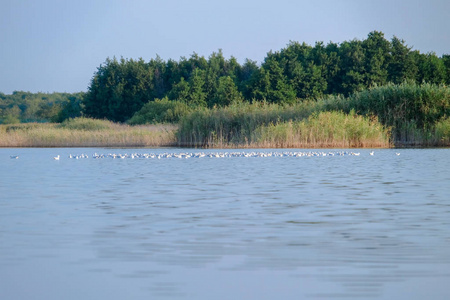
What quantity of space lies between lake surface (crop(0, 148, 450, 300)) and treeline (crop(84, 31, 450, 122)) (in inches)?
1781

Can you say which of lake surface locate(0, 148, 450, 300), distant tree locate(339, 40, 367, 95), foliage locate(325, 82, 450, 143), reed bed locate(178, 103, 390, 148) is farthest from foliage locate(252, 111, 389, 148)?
distant tree locate(339, 40, 367, 95)

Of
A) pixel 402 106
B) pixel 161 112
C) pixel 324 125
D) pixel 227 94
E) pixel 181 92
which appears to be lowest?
pixel 324 125

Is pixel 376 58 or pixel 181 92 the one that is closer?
pixel 376 58

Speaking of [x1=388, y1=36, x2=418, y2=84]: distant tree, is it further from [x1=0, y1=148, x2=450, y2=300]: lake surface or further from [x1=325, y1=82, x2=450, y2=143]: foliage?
[x1=0, y1=148, x2=450, y2=300]: lake surface

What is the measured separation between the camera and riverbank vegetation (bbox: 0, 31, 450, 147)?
1211 inches

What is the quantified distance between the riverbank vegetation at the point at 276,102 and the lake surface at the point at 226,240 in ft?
60.8

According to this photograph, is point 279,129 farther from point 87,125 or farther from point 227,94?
point 227,94

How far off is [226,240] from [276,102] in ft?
168

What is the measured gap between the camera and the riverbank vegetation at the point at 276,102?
30750 mm

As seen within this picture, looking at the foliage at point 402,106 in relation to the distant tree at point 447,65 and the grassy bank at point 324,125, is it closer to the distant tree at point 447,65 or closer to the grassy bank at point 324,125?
the grassy bank at point 324,125

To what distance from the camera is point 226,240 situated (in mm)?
6387

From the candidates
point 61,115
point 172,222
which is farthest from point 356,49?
point 172,222

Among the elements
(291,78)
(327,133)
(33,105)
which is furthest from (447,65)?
(33,105)

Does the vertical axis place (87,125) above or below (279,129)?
above
